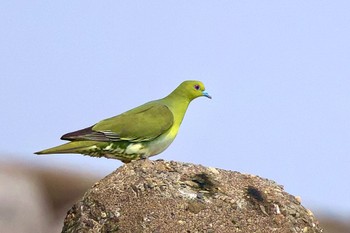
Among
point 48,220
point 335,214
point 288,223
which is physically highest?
point 288,223

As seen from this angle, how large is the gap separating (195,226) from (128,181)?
2.22 feet

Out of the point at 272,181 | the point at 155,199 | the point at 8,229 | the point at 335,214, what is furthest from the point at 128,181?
the point at 335,214

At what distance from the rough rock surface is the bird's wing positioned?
114 centimetres

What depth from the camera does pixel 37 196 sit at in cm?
1686

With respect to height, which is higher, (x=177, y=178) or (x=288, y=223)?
(x=177, y=178)

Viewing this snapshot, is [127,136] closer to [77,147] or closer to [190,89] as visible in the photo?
[77,147]

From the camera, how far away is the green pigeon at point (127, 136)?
330 inches

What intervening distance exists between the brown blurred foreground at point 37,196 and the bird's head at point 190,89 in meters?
7.88

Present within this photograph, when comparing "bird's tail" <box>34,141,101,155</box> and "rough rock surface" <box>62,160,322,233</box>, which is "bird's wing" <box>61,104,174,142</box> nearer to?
"bird's tail" <box>34,141,101,155</box>

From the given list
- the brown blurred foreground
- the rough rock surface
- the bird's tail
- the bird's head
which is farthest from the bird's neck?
the brown blurred foreground

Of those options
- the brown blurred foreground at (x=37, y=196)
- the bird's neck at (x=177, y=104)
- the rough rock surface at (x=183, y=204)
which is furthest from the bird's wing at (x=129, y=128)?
the brown blurred foreground at (x=37, y=196)

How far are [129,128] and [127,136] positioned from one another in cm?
9

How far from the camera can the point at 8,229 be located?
16391mm

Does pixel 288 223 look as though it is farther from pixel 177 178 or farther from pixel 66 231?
pixel 66 231
